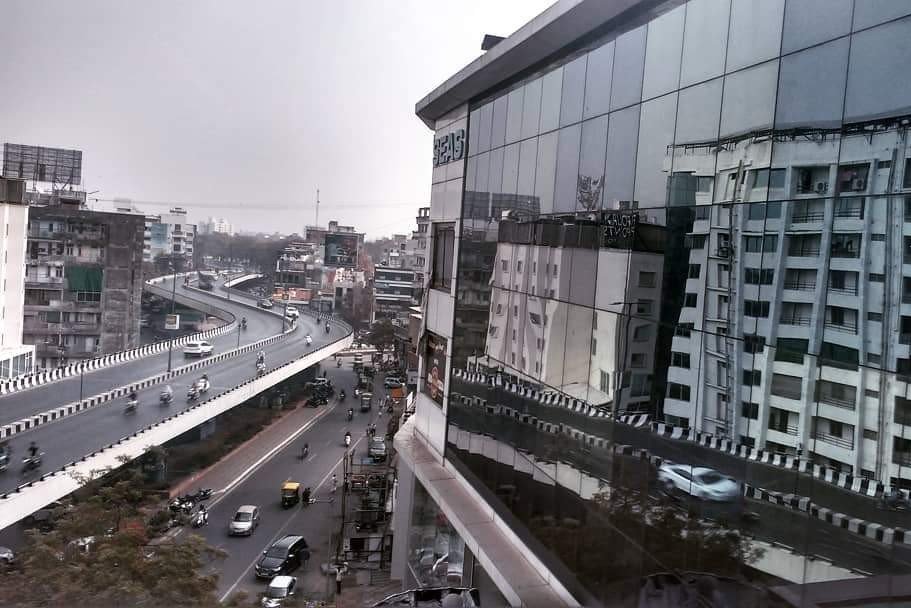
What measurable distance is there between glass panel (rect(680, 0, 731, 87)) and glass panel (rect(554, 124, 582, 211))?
699 mm

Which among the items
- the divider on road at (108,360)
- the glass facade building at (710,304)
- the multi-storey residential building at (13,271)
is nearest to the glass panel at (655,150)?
the glass facade building at (710,304)

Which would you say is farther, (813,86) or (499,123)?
(499,123)

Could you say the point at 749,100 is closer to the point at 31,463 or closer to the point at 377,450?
the point at 31,463

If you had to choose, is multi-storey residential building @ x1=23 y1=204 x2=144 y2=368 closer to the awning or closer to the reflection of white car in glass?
the awning

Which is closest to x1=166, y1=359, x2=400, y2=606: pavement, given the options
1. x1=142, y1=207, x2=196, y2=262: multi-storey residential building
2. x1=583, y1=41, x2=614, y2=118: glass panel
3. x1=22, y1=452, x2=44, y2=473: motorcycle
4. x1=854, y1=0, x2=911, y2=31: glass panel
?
x1=22, y1=452, x2=44, y2=473: motorcycle

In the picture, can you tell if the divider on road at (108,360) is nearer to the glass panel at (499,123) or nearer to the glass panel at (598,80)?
the glass panel at (499,123)

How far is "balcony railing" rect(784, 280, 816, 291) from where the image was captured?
154 cm

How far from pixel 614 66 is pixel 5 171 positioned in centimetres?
1745

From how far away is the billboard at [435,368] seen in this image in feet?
15.6

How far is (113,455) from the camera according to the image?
7340mm

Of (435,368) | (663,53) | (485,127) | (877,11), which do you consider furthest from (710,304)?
(435,368)

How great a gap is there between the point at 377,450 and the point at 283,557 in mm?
4791

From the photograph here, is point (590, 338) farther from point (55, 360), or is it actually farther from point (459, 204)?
point (55, 360)

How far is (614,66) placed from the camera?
2572mm
